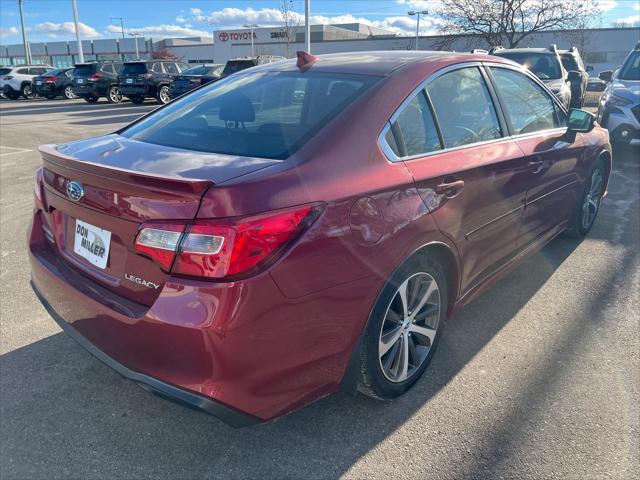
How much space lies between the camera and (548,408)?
103 inches

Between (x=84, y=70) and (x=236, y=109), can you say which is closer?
(x=236, y=109)

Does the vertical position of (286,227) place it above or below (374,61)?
below

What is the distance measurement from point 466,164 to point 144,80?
67.3 feet

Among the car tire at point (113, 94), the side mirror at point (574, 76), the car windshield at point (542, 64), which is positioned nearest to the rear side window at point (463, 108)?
the car windshield at point (542, 64)

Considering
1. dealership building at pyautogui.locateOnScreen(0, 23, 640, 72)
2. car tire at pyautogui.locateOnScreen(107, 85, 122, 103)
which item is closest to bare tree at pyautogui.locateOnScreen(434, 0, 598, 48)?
dealership building at pyautogui.locateOnScreen(0, 23, 640, 72)

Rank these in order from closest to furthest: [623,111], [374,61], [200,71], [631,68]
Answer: [374,61] < [623,111] < [631,68] < [200,71]

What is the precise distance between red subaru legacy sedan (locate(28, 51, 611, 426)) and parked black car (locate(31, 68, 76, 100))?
84.6 feet

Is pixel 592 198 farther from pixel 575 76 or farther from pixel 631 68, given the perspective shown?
pixel 575 76

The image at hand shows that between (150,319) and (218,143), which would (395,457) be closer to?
(150,319)

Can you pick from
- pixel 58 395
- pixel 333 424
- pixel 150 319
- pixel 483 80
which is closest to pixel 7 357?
pixel 58 395

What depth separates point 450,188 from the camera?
259 cm

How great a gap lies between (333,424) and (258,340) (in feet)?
2.89

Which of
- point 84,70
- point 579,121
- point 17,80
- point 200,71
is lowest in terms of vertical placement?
point 579,121

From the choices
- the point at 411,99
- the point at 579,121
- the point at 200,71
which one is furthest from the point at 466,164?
the point at 200,71
